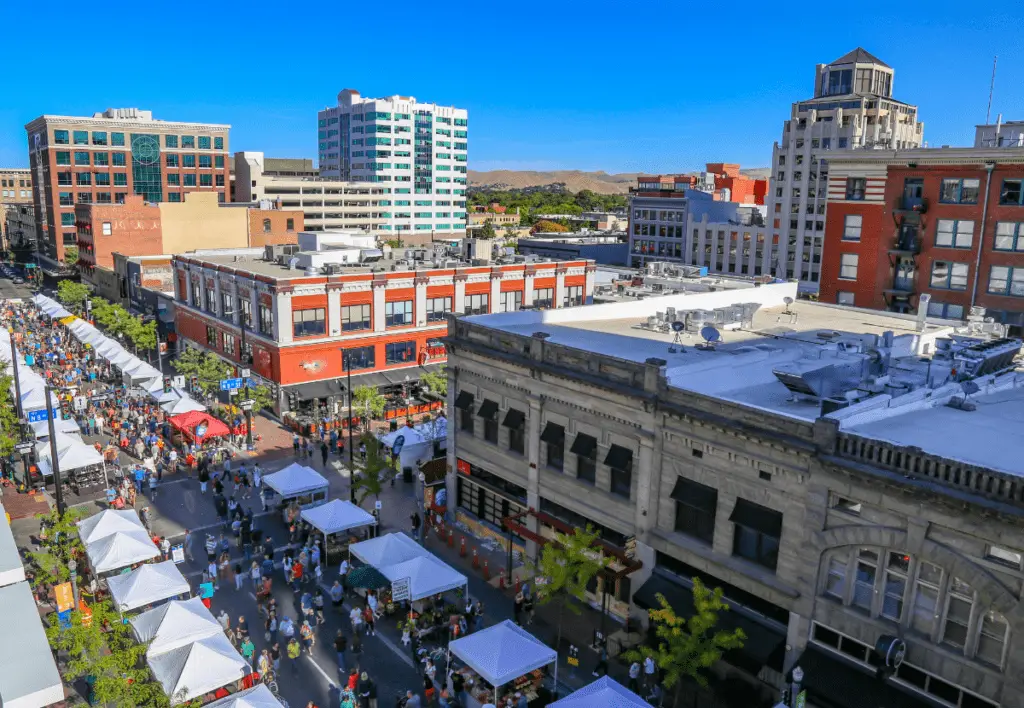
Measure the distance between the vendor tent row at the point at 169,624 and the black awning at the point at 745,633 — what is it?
11715mm

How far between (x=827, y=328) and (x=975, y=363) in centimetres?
1013

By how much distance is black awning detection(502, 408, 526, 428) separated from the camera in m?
30.1

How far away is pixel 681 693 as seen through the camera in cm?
2300

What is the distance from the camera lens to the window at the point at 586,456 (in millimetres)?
27203

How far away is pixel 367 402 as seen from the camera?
47500mm

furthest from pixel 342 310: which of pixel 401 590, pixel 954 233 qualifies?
pixel 954 233

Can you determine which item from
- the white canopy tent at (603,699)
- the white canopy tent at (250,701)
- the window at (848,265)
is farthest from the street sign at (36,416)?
the window at (848,265)

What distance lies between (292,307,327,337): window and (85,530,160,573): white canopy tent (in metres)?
23.7

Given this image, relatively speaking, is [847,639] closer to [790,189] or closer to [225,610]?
[225,610]

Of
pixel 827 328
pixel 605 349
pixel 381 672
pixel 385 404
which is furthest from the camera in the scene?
pixel 385 404

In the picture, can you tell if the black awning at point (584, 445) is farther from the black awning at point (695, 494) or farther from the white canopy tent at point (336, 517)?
the white canopy tent at point (336, 517)

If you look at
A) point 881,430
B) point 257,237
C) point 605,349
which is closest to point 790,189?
point 257,237

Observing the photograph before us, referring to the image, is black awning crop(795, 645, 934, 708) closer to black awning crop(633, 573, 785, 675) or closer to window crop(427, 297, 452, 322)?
black awning crop(633, 573, 785, 675)

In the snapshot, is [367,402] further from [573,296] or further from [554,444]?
[573,296]
